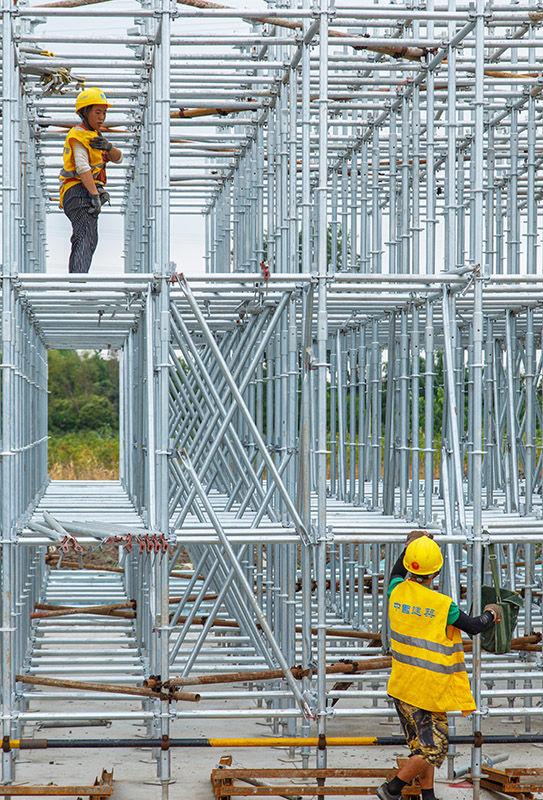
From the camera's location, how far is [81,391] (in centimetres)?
4094

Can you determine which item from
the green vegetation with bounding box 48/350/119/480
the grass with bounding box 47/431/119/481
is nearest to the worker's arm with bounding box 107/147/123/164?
the grass with bounding box 47/431/119/481

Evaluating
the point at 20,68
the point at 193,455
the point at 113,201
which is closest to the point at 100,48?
the point at 113,201

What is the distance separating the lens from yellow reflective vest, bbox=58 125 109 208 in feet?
29.8

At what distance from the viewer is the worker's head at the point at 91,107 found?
29.7 feet

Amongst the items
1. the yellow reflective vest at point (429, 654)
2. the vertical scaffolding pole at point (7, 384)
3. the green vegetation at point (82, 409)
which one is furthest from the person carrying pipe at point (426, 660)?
the green vegetation at point (82, 409)

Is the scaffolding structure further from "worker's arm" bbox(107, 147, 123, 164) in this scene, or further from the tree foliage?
the tree foliage

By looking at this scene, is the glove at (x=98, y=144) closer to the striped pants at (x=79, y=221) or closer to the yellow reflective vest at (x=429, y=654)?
the striped pants at (x=79, y=221)

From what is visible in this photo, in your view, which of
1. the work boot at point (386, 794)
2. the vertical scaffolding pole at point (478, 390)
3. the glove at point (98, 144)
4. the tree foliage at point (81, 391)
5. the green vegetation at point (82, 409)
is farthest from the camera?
the tree foliage at point (81, 391)

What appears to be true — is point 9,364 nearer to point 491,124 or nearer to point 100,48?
point 491,124

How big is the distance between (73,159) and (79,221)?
536 mm

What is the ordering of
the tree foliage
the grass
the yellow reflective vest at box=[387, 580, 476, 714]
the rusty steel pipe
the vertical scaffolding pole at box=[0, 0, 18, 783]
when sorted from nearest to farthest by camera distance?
the yellow reflective vest at box=[387, 580, 476, 714], the rusty steel pipe, the vertical scaffolding pole at box=[0, 0, 18, 783], the grass, the tree foliage

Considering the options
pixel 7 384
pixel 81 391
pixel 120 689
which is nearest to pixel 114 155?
pixel 7 384

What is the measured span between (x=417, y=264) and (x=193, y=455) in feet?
9.17

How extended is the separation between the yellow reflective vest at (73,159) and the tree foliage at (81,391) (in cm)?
2964
